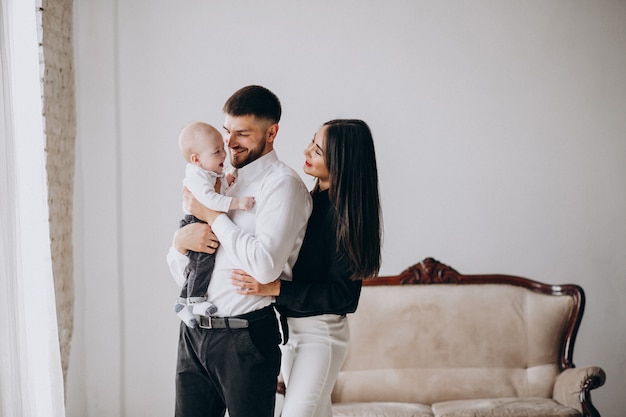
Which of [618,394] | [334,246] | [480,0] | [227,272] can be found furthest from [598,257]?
[227,272]

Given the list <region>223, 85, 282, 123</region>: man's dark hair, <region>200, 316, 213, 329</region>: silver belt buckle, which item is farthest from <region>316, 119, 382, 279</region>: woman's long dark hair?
<region>200, 316, 213, 329</region>: silver belt buckle

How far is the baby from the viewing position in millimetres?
1841

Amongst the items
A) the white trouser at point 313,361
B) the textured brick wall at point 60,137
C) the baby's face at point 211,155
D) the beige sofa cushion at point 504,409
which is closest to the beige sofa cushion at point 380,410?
the beige sofa cushion at point 504,409

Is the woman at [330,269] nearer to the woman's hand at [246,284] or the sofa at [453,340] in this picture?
the woman's hand at [246,284]

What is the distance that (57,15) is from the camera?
11.2ft

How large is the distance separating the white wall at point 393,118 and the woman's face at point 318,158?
5.37 feet

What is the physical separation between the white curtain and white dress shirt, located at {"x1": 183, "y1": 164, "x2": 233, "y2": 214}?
58 centimetres

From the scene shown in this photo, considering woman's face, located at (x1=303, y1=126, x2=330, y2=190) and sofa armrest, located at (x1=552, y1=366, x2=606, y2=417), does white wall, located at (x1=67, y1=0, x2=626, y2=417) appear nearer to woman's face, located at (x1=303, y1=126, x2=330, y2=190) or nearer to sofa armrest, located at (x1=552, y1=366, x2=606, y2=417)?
sofa armrest, located at (x1=552, y1=366, x2=606, y2=417)

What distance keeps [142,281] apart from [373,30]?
1931 mm

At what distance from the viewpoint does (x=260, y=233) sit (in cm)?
179

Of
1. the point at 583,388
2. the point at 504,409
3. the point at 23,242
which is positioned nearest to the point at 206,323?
the point at 23,242

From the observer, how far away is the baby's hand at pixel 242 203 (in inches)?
74.0

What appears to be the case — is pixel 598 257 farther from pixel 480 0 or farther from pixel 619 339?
pixel 480 0

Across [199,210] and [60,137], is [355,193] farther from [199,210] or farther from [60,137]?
[60,137]
